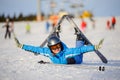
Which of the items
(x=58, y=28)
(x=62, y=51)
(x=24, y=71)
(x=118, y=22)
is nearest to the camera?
(x=24, y=71)

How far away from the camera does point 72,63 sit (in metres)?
8.98

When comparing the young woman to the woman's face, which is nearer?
the young woman

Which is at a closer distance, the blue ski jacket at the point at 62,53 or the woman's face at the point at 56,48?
the blue ski jacket at the point at 62,53

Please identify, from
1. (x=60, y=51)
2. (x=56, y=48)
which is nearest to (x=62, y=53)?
(x=60, y=51)

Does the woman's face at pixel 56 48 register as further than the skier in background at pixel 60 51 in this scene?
Yes

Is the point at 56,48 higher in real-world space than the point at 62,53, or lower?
higher

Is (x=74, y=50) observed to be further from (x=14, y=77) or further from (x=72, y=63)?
(x=14, y=77)

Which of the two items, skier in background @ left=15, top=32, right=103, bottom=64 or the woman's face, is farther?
the woman's face

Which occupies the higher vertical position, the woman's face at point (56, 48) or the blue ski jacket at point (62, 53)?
the woman's face at point (56, 48)

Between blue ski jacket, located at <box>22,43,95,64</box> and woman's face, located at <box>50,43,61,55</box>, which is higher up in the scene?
woman's face, located at <box>50,43,61,55</box>

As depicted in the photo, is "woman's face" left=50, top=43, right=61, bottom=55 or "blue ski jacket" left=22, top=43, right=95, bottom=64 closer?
"blue ski jacket" left=22, top=43, right=95, bottom=64

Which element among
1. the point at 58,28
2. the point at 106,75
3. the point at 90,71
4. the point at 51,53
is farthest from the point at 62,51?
the point at 58,28

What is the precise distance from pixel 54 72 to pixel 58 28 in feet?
11.4

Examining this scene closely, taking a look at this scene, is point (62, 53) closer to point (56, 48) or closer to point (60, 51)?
point (60, 51)
